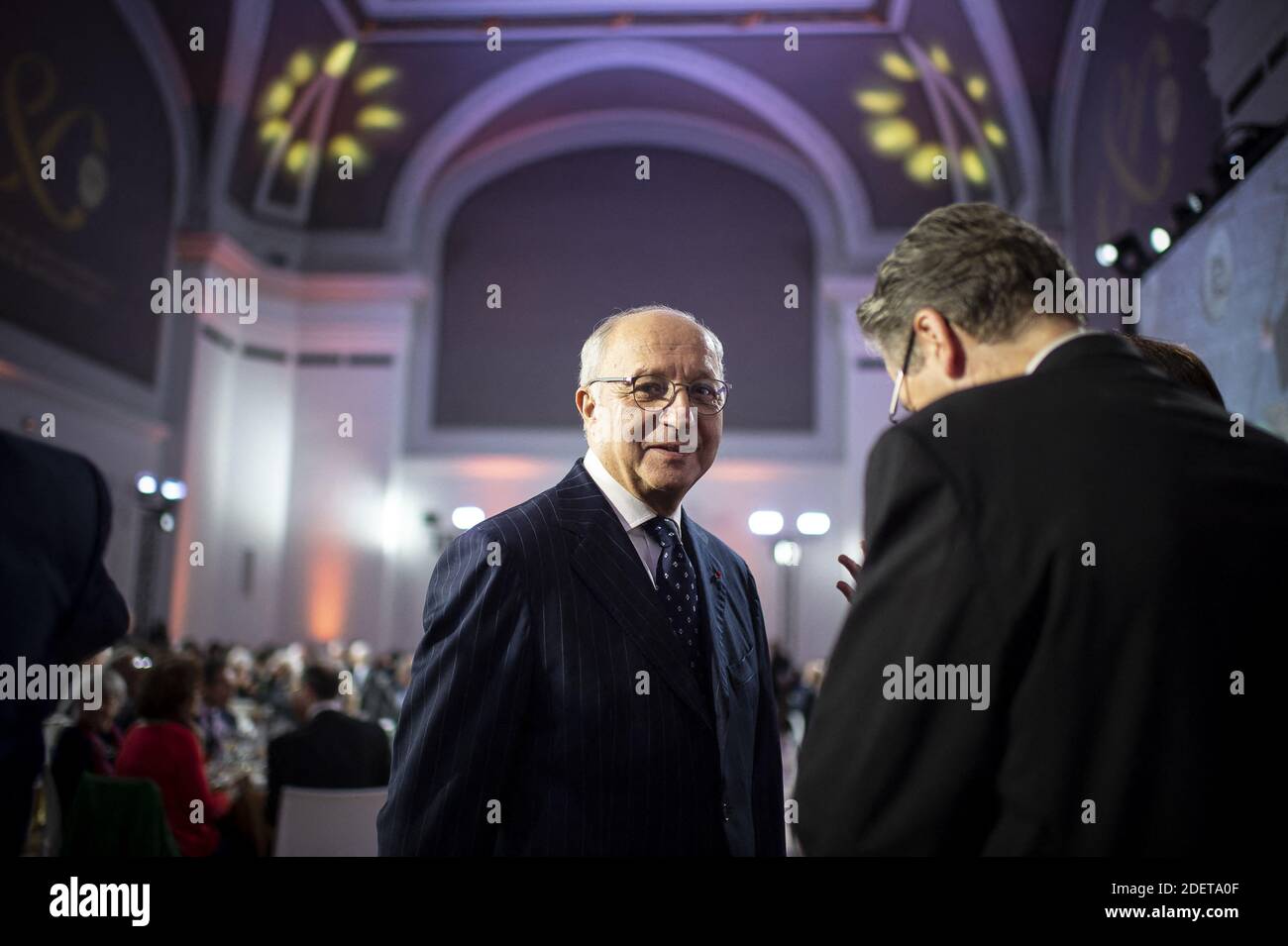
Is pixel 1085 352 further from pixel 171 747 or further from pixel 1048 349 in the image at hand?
pixel 171 747

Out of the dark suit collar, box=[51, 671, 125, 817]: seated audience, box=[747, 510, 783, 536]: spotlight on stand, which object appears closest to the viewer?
the dark suit collar

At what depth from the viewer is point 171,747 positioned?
3.60 meters

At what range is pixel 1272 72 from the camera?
509 centimetres

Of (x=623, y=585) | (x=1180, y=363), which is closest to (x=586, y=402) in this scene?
(x=623, y=585)

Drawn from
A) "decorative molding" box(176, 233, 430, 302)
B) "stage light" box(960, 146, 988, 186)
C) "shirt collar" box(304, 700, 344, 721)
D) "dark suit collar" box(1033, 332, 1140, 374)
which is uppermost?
"stage light" box(960, 146, 988, 186)

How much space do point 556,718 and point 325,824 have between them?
2521 millimetres

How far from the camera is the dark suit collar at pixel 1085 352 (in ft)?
3.33

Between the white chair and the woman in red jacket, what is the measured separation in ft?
1.19

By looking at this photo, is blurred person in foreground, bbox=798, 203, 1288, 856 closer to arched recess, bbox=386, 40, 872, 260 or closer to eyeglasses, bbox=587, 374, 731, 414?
eyeglasses, bbox=587, 374, 731, 414

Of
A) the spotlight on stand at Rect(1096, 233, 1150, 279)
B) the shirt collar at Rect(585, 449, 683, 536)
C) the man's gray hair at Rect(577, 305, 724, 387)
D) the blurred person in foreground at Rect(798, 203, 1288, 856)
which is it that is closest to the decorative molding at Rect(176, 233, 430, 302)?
the spotlight on stand at Rect(1096, 233, 1150, 279)

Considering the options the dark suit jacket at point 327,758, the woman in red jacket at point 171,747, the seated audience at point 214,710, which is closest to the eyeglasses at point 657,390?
the woman in red jacket at point 171,747

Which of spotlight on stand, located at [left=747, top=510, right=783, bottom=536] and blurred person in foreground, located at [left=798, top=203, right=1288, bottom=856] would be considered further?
spotlight on stand, located at [left=747, top=510, right=783, bottom=536]

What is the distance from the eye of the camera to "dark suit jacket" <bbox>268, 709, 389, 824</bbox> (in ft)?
13.2

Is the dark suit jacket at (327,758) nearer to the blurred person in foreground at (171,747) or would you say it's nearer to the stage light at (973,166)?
the blurred person in foreground at (171,747)
